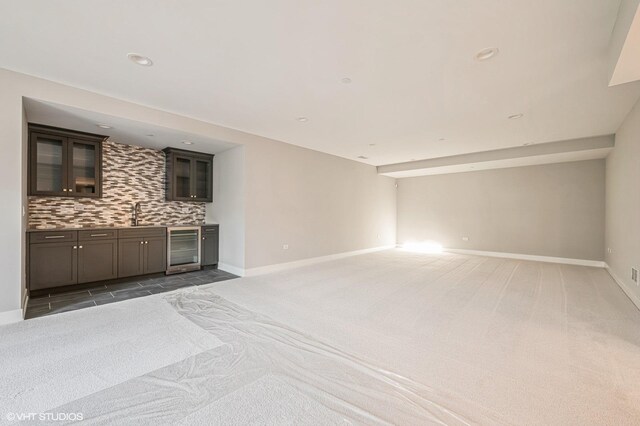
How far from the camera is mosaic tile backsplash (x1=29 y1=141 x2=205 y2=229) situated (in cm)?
425

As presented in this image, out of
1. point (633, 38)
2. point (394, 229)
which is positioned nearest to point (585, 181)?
point (394, 229)

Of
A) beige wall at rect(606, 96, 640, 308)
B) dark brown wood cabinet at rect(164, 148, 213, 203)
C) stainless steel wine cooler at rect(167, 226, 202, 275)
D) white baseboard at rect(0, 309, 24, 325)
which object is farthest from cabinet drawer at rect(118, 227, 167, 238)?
beige wall at rect(606, 96, 640, 308)

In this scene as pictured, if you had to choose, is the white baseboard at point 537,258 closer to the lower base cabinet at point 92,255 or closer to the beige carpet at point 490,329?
the beige carpet at point 490,329

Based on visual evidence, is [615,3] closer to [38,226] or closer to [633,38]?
[633,38]

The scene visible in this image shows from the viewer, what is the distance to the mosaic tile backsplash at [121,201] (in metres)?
4.25

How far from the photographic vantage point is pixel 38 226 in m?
4.11

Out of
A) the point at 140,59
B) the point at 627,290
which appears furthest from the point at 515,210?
the point at 140,59

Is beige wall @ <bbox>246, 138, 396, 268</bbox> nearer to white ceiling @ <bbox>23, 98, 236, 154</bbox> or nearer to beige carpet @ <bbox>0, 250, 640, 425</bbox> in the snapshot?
white ceiling @ <bbox>23, 98, 236, 154</bbox>

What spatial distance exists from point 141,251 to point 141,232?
1.11 feet

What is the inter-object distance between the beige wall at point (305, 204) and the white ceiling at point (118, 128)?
3.33ft

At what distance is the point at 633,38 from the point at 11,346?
5634 mm

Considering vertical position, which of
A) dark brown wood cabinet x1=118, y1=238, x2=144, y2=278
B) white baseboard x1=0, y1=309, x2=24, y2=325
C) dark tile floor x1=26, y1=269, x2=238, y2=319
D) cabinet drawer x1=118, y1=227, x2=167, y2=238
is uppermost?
cabinet drawer x1=118, y1=227, x2=167, y2=238

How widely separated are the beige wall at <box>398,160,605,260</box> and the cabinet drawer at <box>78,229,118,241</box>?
321 inches

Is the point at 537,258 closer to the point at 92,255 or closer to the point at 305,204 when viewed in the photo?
the point at 305,204
